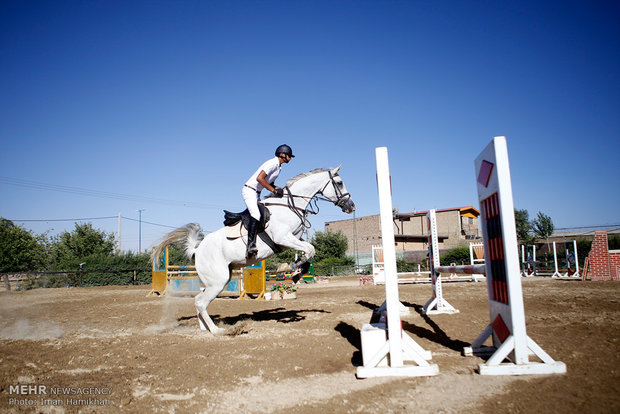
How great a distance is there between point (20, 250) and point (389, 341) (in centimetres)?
3640

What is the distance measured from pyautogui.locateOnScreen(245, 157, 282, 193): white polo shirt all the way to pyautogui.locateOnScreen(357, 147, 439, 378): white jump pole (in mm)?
2897

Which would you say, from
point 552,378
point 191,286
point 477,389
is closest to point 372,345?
point 477,389

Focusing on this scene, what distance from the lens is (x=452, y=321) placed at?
18.5 ft

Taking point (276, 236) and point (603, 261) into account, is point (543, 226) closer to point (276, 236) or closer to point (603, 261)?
point (603, 261)

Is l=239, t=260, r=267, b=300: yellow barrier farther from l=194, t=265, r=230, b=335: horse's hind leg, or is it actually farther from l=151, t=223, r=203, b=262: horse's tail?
l=194, t=265, r=230, b=335: horse's hind leg

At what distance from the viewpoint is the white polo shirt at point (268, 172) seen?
6.03m

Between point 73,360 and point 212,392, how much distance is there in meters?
2.28

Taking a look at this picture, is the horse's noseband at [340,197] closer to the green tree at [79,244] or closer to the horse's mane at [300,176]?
the horse's mane at [300,176]

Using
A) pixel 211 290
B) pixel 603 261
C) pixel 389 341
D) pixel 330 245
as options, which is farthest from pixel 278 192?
pixel 330 245

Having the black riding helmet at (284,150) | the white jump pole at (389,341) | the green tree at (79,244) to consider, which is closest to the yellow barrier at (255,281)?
the black riding helmet at (284,150)

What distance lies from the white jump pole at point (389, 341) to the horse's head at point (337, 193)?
297cm

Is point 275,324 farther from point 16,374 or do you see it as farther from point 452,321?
point 16,374

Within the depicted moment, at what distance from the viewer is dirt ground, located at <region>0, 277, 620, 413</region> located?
8.45ft

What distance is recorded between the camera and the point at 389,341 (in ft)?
10.7
